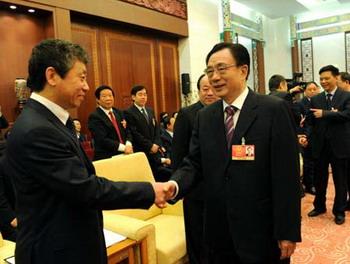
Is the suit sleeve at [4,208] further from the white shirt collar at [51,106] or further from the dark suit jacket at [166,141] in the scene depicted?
the dark suit jacket at [166,141]

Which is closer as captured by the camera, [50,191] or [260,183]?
[50,191]

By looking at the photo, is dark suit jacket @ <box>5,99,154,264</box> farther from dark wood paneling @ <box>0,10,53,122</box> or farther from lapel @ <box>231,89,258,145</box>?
dark wood paneling @ <box>0,10,53,122</box>

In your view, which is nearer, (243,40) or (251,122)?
(251,122)

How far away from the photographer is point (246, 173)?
145cm

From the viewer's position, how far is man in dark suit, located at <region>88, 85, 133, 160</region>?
362 centimetres

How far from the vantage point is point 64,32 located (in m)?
4.27

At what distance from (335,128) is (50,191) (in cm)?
308

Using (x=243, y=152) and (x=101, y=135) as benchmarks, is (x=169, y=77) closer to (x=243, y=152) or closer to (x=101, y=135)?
(x=101, y=135)

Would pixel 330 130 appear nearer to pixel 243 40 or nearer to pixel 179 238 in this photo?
pixel 179 238

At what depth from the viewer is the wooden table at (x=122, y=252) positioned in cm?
190

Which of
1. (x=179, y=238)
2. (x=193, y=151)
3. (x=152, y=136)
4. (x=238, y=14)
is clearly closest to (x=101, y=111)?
(x=152, y=136)

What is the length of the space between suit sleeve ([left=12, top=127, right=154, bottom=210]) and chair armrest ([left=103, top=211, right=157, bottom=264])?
89cm

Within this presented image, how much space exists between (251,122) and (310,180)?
3698 mm

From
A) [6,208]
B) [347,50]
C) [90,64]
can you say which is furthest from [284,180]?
[347,50]
